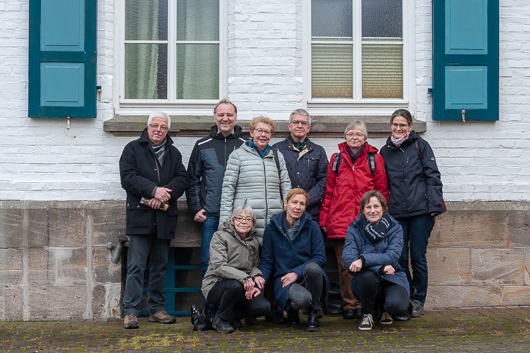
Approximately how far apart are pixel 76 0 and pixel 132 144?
1.60 m

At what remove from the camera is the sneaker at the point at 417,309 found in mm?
6186

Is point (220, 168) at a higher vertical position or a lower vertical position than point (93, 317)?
higher

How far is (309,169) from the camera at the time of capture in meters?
6.32

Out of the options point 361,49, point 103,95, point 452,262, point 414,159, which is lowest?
point 452,262

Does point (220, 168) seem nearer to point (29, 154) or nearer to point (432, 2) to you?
point (29, 154)

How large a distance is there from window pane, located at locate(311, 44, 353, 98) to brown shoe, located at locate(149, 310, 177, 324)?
8.50 ft

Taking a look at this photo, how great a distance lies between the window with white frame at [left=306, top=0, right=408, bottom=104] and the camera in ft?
23.1

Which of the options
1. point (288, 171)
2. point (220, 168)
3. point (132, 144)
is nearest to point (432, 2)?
point (288, 171)

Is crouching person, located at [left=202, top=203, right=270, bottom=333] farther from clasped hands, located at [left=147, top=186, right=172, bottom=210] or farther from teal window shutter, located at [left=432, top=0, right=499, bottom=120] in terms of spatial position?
teal window shutter, located at [left=432, top=0, right=499, bottom=120]

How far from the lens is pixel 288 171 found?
6.34 metres

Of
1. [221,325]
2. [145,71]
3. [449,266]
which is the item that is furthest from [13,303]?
[449,266]

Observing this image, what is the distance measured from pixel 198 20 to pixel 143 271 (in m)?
2.57

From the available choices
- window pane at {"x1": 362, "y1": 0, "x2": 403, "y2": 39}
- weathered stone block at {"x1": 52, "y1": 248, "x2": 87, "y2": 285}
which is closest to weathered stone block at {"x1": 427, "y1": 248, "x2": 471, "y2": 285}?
window pane at {"x1": 362, "y1": 0, "x2": 403, "y2": 39}

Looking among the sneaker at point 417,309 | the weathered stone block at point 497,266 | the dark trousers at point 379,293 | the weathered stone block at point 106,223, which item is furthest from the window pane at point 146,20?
the weathered stone block at point 497,266
